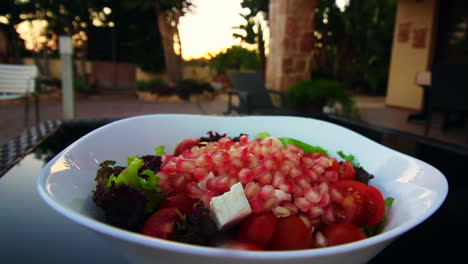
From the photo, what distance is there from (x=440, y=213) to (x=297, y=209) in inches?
13.1

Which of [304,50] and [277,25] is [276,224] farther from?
[304,50]

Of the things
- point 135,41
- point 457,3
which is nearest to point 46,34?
point 135,41

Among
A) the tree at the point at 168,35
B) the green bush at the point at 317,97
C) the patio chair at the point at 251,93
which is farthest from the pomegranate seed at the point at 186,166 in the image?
the tree at the point at 168,35

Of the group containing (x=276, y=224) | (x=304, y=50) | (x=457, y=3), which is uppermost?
(x=457, y=3)

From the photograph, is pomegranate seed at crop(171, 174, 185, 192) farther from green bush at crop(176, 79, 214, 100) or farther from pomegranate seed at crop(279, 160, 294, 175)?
green bush at crop(176, 79, 214, 100)

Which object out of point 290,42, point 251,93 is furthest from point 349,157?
point 290,42

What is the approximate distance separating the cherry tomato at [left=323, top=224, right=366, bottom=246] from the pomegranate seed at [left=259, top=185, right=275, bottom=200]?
0.06 metres

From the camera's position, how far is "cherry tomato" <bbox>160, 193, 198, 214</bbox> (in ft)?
1.09

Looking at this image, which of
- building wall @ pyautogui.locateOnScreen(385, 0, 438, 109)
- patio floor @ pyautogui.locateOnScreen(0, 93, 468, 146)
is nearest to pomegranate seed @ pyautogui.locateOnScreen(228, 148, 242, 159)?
patio floor @ pyautogui.locateOnScreen(0, 93, 468, 146)

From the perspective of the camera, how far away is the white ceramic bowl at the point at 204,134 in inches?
8.5

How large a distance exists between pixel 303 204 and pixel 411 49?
6.30 meters

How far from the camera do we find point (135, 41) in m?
8.66

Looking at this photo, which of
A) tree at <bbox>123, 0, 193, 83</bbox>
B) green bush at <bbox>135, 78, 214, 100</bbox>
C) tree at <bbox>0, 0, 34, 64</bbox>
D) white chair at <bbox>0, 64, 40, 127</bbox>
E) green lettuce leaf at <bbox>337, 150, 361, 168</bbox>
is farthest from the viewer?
tree at <bbox>123, 0, 193, 83</bbox>

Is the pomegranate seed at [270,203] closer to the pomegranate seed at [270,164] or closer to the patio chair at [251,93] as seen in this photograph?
the pomegranate seed at [270,164]
